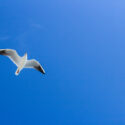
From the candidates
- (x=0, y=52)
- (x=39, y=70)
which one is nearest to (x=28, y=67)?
(x=39, y=70)

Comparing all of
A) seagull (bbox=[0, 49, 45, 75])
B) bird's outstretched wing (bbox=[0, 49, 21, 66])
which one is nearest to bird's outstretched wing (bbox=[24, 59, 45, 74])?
seagull (bbox=[0, 49, 45, 75])

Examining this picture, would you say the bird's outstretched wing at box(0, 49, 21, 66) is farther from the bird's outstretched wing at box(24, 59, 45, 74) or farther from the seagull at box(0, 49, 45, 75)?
the bird's outstretched wing at box(24, 59, 45, 74)

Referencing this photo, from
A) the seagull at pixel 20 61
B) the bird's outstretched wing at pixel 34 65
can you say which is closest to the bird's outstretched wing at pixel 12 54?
the seagull at pixel 20 61

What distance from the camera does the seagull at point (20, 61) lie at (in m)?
26.1

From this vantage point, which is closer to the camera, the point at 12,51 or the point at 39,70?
the point at 12,51

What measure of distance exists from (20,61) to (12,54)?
0.96 m

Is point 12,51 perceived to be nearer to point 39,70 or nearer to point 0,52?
point 0,52

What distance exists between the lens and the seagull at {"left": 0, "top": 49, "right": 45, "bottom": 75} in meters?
26.1

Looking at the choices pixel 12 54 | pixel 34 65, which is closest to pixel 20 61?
pixel 12 54

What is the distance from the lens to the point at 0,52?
2548cm

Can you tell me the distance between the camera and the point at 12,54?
26469mm

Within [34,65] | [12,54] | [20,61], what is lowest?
[12,54]

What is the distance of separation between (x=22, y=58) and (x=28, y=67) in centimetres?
103

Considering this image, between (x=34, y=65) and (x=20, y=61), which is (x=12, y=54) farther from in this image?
(x=34, y=65)
